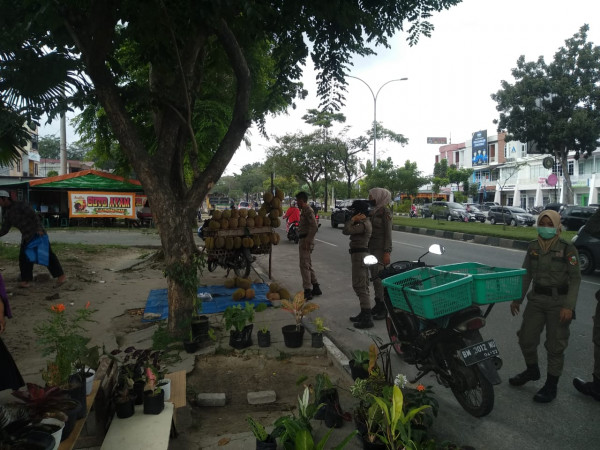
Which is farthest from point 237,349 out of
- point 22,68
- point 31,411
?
point 22,68

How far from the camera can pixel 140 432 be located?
109 inches

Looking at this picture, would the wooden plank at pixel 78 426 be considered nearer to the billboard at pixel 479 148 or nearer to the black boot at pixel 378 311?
the black boot at pixel 378 311

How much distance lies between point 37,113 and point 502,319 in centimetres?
678

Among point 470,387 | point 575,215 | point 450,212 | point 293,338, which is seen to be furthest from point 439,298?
point 450,212

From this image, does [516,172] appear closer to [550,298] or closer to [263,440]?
[550,298]

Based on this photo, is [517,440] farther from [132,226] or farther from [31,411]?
[132,226]

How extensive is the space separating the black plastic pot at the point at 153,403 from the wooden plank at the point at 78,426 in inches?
13.1

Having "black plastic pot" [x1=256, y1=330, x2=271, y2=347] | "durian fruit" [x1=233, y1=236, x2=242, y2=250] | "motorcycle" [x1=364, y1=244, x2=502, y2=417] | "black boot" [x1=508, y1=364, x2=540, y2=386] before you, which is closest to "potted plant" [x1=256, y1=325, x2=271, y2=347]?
"black plastic pot" [x1=256, y1=330, x2=271, y2=347]

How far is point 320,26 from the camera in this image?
5457 millimetres

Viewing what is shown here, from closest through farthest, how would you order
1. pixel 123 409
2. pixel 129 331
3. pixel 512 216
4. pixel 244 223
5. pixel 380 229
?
1. pixel 123 409
2. pixel 129 331
3. pixel 380 229
4. pixel 244 223
5. pixel 512 216

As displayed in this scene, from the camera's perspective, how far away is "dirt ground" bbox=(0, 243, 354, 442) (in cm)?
367

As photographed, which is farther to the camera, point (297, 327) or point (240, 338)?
point (297, 327)

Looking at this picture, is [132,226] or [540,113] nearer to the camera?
[132,226]

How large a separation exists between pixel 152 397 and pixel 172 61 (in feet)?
12.3
